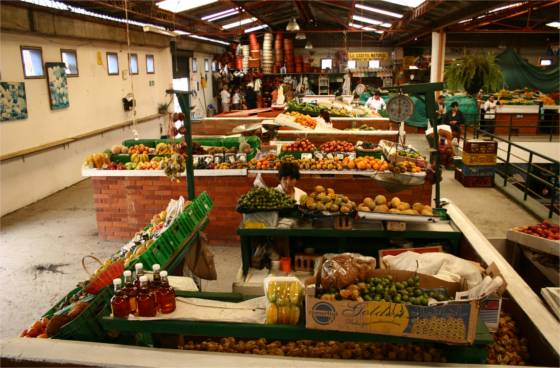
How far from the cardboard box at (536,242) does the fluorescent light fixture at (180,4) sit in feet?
36.0

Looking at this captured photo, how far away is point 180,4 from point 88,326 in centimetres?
1215

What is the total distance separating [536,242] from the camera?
14.5ft

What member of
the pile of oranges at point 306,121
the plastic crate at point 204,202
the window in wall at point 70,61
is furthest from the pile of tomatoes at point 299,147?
the window in wall at point 70,61

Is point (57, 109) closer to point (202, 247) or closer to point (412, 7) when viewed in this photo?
point (202, 247)

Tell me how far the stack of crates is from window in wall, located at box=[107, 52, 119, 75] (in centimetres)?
1016

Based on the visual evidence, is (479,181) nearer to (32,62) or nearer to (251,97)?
(32,62)

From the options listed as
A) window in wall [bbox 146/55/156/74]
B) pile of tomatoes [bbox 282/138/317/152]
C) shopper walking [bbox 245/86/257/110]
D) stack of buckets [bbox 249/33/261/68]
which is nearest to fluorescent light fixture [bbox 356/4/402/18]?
stack of buckets [bbox 249/33/261/68]

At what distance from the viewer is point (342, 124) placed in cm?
1238

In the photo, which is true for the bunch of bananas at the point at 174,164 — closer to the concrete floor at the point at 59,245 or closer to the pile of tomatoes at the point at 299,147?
the concrete floor at the point at 59,245

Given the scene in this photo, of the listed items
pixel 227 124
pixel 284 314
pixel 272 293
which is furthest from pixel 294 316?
pixel 227 124

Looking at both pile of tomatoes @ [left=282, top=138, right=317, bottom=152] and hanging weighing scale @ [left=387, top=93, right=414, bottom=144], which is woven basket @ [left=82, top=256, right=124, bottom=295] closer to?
hanging weighing scale @ [left=387, top=93, right=414, bottom=144]

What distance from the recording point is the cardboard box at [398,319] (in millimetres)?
2363

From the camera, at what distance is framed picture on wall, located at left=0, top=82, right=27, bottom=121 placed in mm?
7824

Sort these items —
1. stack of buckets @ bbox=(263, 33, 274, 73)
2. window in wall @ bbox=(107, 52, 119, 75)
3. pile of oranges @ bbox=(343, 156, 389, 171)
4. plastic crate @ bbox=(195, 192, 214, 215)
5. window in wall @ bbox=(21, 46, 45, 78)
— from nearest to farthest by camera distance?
plastic crate @ bbox=(195, 192, 214, 215)
pile of oranges @ bbox=(343, 156, 389, 171)
window in wall @ bbox=(21, 46, 45, 78)
window in wall @ bbox=(107, 52, 119, 75)
stack of buckets @ bbox=(263, 33, 274, 73)
